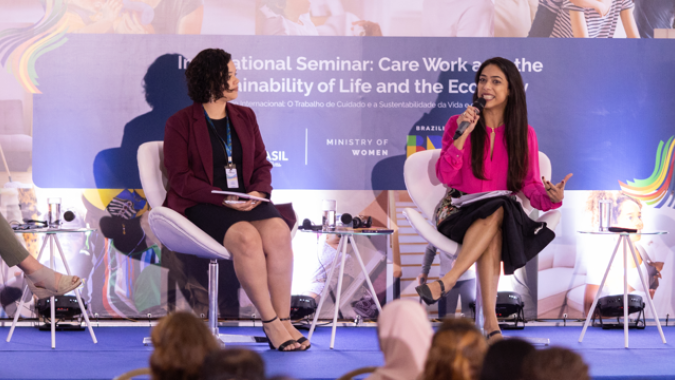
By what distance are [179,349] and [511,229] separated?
2254 mm

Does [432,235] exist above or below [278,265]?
above

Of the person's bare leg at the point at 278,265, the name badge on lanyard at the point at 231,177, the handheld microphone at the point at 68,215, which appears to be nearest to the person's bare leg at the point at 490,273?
the person's bare leg at the point at 278,265

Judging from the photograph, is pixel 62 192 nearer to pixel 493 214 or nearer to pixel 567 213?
pixel 493 214

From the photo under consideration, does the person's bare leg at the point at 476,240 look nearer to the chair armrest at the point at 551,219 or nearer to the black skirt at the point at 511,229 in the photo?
the black skirt at the point at 511,229

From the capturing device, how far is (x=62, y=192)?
398cm

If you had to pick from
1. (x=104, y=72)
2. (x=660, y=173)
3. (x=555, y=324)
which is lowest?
(x=555, y=324)

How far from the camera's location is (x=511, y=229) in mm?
3012

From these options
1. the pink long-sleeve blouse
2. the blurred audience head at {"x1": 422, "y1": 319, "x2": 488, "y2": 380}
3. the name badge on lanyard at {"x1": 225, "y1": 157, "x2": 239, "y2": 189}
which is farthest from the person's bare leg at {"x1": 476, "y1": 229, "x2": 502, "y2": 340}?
the blurred audience head at {"x1": 422, "y1": 319, "x2": 488, "y2": 380}

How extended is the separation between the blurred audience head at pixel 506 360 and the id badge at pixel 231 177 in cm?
238

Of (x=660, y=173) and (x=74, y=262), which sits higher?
(x=660, y=173)

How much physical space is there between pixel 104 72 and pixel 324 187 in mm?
1560

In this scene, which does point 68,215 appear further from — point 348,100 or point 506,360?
point 506,360

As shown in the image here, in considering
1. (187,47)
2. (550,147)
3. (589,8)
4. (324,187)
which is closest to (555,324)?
(550,147)

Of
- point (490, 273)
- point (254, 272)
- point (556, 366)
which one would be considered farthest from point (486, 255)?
point (556, 366)
